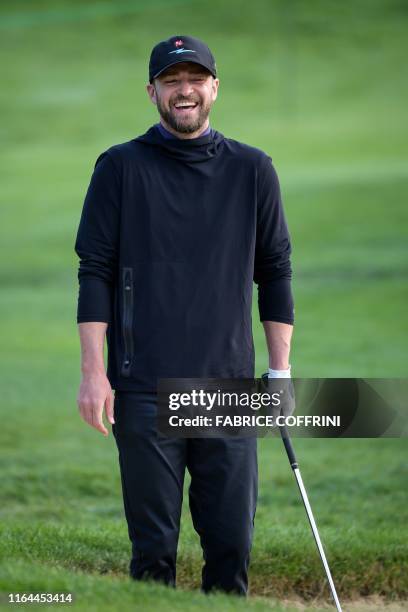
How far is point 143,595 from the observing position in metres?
4.76

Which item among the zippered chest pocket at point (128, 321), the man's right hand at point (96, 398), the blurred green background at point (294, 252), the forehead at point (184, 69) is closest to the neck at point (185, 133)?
the forehead at point (184, 69)

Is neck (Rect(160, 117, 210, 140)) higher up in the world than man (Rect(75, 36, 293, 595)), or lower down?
higher up

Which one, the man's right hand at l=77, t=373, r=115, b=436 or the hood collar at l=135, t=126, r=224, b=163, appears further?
the hood collar at l=135, t=126, r=224, b=163

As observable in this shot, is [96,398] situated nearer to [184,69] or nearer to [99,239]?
[99,239]

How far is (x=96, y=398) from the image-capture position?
486 centimetres

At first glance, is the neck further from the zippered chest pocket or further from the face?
the zippered chest pocket

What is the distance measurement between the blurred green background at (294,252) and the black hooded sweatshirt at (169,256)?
34.6 inches

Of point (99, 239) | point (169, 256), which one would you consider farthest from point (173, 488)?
point (99, 239)

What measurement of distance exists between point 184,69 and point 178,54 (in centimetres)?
8

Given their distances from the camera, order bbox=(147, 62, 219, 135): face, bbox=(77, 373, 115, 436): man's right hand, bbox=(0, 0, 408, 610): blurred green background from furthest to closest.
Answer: bbox=(0, 0, 408, 610): blurred green background → bbox=(147, 62, 219, 135): face → bbox=(77, 373, 115, 436): man's right hand

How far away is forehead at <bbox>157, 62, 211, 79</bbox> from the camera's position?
498cm

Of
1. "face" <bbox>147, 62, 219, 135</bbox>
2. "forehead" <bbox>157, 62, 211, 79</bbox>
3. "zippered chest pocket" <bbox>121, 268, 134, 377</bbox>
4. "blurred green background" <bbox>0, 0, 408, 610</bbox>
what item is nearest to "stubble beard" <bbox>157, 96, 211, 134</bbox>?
"face" <bbox>147, 62, 219, 135</bbox>

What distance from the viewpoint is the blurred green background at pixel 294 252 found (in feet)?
22.5

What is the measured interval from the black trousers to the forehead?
48.0 inches
